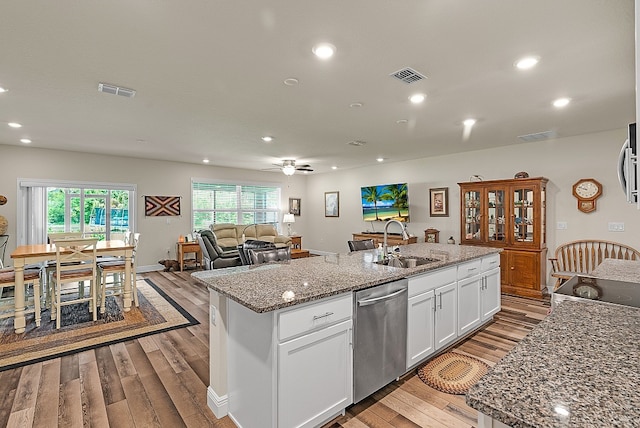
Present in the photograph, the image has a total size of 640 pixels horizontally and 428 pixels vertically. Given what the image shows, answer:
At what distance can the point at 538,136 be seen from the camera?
487 centimetres

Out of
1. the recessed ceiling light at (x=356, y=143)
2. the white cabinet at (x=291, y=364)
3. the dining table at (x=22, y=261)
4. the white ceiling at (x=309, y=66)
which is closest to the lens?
the white cabinet at (x=291, y=364)

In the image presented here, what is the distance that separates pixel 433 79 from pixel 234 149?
3.97 metres

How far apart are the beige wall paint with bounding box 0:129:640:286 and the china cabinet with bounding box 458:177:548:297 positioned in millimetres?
431

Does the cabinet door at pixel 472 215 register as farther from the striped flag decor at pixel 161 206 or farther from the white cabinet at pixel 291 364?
the striped flag decor at pixel 161 206

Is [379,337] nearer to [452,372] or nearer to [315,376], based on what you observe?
[315,376]

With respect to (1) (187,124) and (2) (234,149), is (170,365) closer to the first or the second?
(1) (187,124)

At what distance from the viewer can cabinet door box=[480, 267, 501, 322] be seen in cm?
357

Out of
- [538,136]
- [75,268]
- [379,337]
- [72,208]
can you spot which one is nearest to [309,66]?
[379,337]

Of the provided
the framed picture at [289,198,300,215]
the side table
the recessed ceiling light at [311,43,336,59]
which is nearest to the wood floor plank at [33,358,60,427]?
the recessed ceiling light at [311,43,336,59]

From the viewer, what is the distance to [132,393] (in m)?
2.41

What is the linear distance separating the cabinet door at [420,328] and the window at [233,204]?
643 centimetres

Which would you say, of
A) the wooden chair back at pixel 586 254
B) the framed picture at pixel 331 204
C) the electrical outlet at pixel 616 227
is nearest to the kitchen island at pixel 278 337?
the wooden chair back at pixel 586 254

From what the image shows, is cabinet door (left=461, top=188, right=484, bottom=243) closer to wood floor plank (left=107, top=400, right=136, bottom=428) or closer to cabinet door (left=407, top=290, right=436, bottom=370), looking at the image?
cabinet door (left=407, top=290, right=436, bottom=370)

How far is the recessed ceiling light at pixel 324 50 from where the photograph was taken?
7.35 feet
